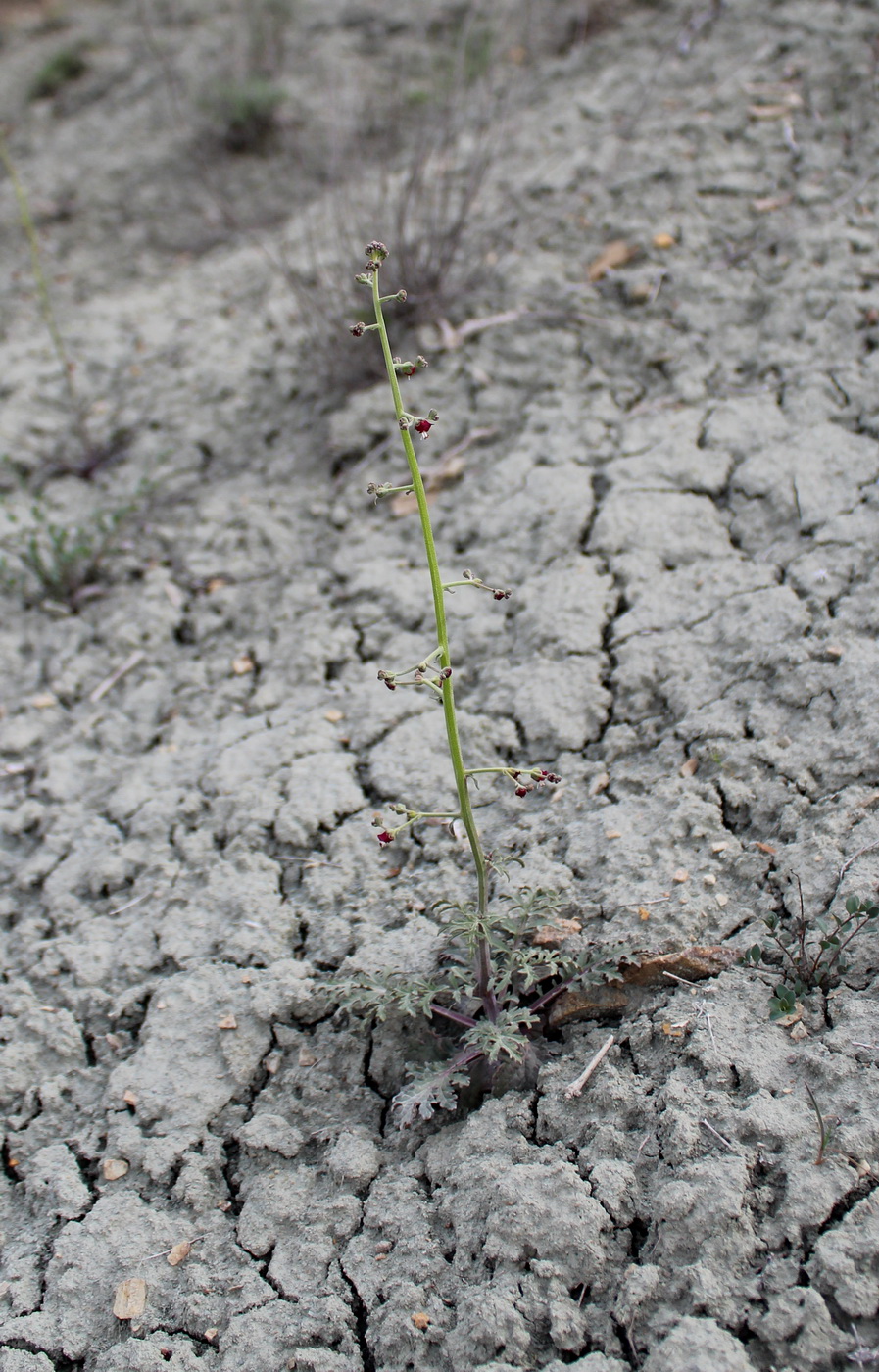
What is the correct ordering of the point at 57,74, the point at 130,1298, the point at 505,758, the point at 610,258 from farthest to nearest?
1. the point at 57,74
2. the point at 610,258
3. the point at 505,758
4. the point at 130,1298

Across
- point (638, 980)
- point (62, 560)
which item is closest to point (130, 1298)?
point (638, 980)

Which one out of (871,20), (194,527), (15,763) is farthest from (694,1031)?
(871,20)

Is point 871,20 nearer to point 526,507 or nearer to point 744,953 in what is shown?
point 526,507

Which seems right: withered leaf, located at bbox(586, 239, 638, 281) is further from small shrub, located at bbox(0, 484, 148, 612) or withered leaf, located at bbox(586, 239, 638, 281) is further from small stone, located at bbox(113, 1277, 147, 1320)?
small stone, located at bbox(113, 1277, 147, 1320)

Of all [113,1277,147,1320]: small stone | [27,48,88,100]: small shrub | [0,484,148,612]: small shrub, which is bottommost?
[113,1277,147,1320]: small stone

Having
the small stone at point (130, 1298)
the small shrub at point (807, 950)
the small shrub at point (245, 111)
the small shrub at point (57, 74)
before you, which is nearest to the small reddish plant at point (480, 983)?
the small shrub at point (807, 950)

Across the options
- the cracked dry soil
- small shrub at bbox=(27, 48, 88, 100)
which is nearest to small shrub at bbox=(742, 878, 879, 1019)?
the cracked dry soil

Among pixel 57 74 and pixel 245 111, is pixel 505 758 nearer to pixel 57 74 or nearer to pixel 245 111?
pixel 245 111
